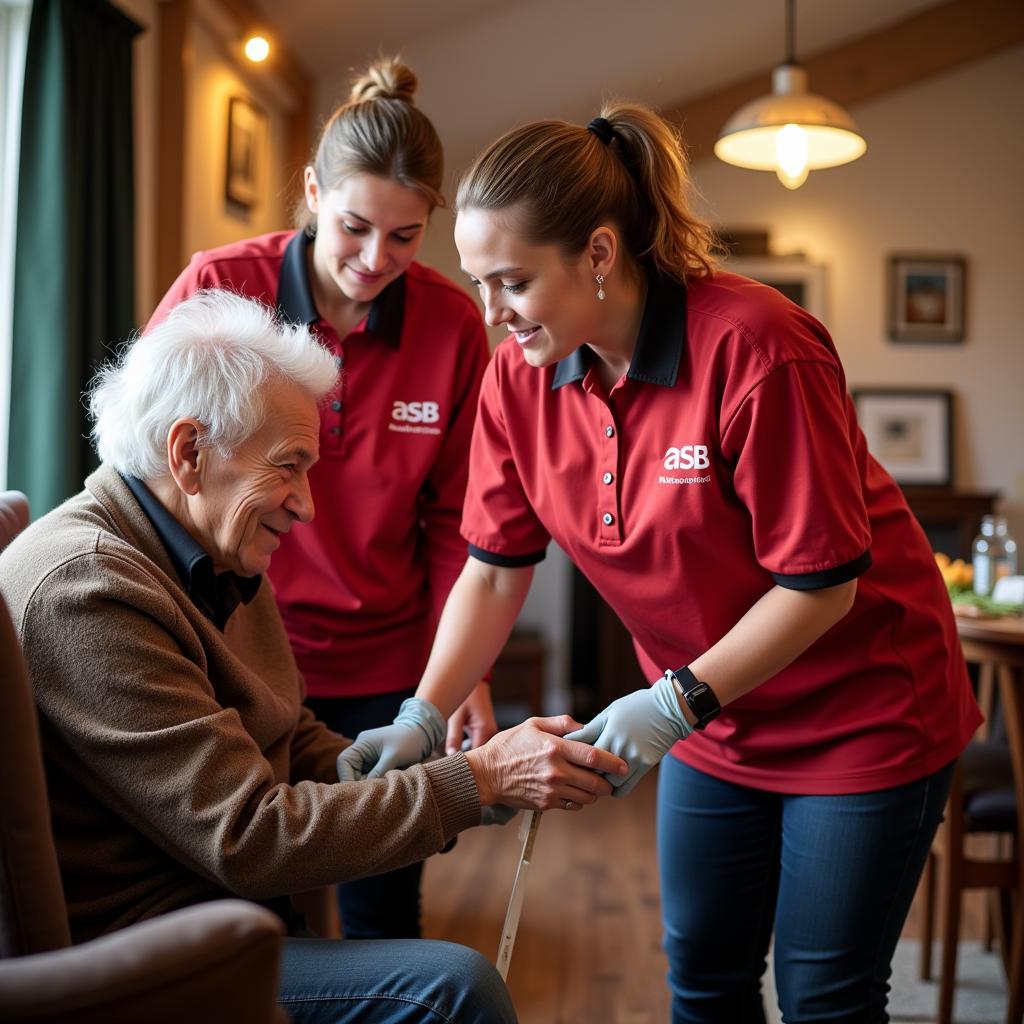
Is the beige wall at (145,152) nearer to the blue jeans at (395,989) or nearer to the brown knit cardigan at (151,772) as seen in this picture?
the brown knit cardigan at (151,772)

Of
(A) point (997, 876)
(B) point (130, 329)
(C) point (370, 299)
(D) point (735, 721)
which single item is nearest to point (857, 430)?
(D) point (735, 721)

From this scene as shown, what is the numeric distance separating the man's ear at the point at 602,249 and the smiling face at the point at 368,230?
1.68 feet

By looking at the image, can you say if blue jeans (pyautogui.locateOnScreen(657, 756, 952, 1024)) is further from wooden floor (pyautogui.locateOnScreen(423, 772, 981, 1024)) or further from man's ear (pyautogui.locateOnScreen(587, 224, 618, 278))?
wooden floor (pyautogui.locateOnScreen(423, 772, 981, 1024))

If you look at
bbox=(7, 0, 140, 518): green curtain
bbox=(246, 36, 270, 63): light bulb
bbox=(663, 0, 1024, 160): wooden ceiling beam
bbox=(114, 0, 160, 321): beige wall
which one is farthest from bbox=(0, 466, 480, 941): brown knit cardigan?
bbox=(663, 0, 1024, 160): wooden ceiling beam

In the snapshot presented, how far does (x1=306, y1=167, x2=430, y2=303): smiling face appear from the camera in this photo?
1872 mm

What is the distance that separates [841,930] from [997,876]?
1422 millimetres

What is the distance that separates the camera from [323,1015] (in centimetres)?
129

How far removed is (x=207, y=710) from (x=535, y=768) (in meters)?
0.40

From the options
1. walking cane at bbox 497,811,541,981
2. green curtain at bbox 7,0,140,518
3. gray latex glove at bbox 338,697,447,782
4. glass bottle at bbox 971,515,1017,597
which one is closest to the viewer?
walking cane at bbox 497,811,541,981

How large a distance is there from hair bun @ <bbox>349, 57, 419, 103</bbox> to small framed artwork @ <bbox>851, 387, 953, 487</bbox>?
4579 mm

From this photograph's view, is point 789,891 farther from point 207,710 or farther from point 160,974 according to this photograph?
point 160,974

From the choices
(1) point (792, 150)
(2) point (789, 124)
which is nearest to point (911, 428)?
(1) point (792, 150)

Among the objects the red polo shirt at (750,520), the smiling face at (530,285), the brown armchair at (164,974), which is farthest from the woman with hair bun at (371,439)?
the brown armchair at (164,974)

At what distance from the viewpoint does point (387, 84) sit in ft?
6.45
